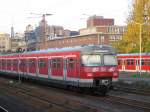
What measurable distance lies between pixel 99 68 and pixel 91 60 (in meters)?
0.69

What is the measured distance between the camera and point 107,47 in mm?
24172

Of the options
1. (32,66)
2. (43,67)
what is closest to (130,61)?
(32,66)

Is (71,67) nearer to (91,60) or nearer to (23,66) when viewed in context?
(91,60)

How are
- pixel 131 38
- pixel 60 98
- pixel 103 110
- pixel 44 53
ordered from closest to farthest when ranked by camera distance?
pixel 103 110
pixel 60 98
pixel 44 53
pixel 131 38

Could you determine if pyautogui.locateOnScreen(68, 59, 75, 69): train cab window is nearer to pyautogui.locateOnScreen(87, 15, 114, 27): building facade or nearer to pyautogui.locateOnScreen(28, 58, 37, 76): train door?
pyautogui.locateOnScreen(28, 58, 37, 76): train door

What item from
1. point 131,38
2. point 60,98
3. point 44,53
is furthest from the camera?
point 131,38

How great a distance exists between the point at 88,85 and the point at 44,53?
31.6 feet

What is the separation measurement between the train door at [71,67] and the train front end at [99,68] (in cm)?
106

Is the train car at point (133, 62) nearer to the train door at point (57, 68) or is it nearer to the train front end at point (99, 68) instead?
the train door at point (57, 68)

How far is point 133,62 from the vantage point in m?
56.0

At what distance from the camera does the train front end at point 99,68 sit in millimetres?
23000

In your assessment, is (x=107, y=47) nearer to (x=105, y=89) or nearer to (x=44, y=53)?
(x=105, y=89)

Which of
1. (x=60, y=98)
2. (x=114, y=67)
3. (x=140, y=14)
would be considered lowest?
(x=60, y=98)

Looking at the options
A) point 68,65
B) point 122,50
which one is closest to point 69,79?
point 68,65
